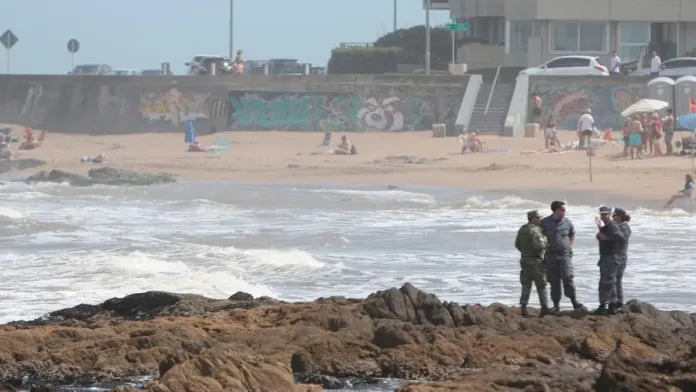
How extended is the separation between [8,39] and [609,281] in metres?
40.9

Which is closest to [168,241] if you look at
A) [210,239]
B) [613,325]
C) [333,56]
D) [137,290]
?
[210,239]

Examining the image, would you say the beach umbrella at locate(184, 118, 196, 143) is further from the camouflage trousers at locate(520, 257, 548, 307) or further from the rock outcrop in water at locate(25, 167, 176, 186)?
the camouflage trousers at locate(520, 257, 548, 307)

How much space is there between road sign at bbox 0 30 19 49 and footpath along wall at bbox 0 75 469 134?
119cm

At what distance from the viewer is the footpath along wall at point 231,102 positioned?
159 feet

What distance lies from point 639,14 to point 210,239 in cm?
2784

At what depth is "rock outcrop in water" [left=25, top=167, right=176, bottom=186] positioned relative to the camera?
40344 mm

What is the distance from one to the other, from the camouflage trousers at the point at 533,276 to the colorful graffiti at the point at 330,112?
31.1m

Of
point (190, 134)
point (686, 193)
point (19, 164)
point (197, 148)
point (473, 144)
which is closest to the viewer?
point (686, 193)

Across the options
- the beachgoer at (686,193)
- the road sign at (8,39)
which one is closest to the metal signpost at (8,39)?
the road sign at (8,39)

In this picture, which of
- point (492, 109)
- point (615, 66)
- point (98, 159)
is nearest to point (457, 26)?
point (615, 66)

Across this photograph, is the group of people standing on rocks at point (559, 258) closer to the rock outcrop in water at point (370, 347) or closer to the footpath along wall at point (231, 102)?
the rock outcrop in water at point (370, 347)

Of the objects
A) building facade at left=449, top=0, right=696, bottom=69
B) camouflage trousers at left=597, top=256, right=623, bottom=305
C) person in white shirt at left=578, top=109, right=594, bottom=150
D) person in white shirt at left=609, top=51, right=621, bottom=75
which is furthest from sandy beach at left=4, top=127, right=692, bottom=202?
camouflage trousers at left=597, top=256, right=623, bottom=305

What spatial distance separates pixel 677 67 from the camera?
4756cm

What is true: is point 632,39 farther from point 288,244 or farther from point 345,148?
point 288,244
